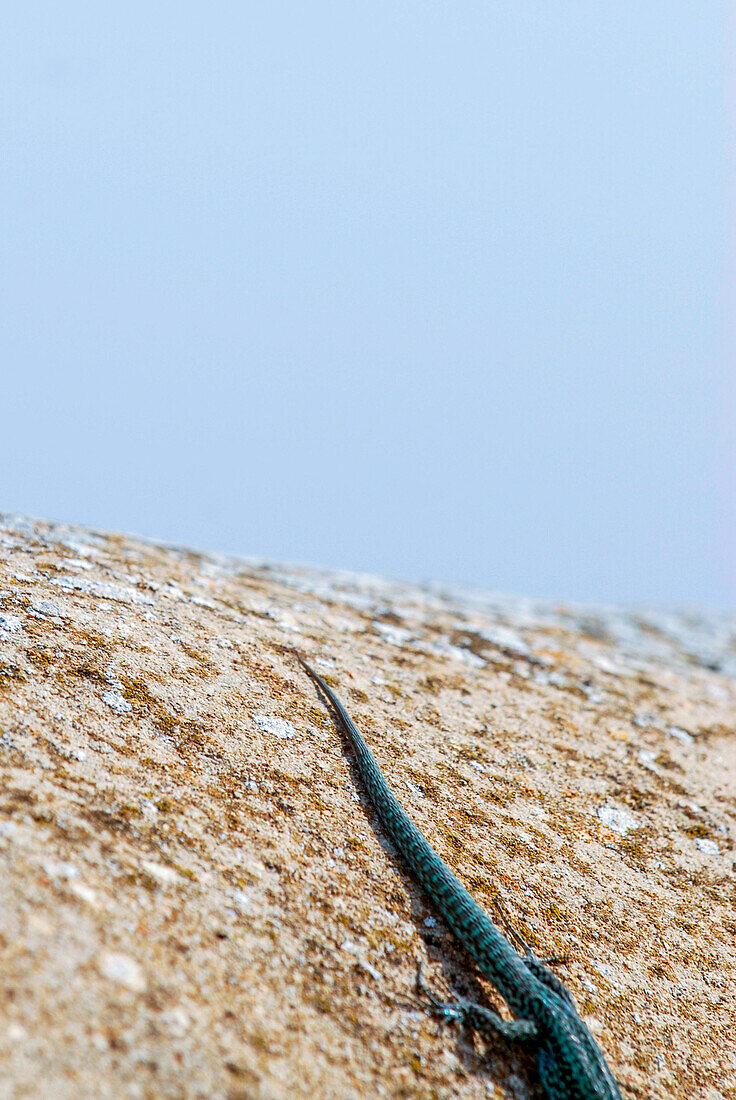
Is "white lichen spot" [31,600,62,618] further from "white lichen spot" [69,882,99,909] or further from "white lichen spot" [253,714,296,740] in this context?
"white lichen spot" [69,882,99,909]

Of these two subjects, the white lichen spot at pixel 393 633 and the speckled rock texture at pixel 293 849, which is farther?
the white lichen spot at pixel 393 633

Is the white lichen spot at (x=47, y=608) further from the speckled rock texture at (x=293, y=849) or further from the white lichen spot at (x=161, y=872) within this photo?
the white lichen spot at (x=161, y=872)

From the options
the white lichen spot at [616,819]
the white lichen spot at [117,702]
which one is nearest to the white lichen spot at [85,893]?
the white lichen spot at [117,702]

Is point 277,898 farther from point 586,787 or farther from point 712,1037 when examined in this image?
point 586,787

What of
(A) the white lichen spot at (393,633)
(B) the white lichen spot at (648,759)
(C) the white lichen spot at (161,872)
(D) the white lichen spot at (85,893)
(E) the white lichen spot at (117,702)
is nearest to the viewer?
(D) the white lichen spot at (85,893)

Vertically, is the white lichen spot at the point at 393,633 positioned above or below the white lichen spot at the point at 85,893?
above

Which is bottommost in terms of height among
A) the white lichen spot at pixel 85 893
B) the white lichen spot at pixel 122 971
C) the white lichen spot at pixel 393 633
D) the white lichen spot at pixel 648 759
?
the white lichen spot at pixel 648 759

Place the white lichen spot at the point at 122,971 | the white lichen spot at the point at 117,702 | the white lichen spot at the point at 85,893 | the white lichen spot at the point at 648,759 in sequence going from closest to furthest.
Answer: the white lichen spot at the point at 122,971, the white lichen spot at the point at 85,893, the white lichen spot at the point at 117,702, the white lichen spot at the point at 648,759
